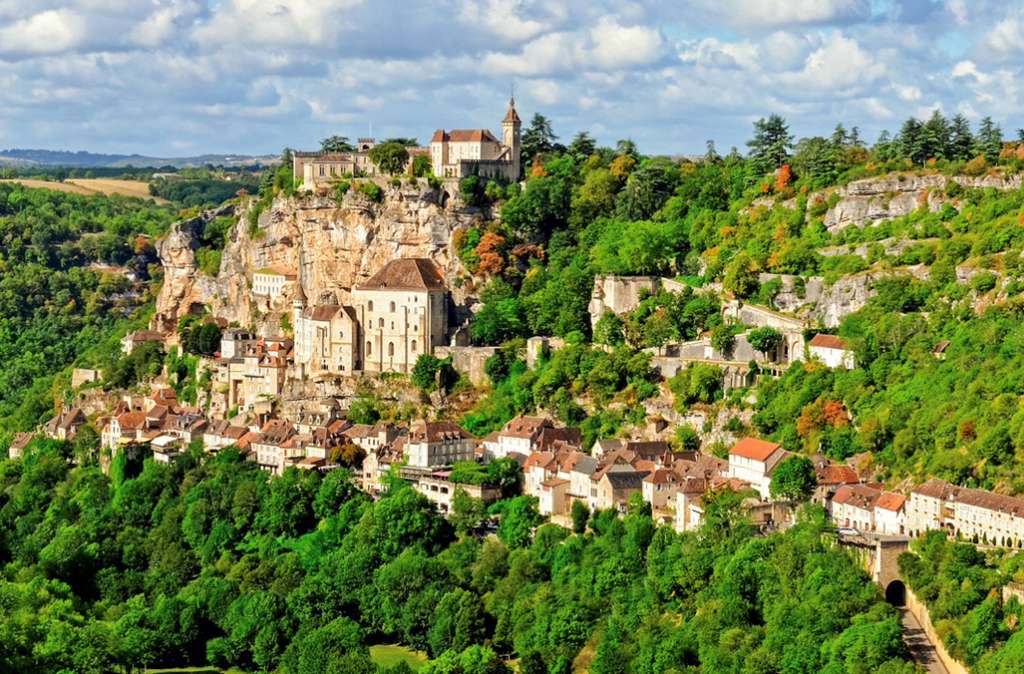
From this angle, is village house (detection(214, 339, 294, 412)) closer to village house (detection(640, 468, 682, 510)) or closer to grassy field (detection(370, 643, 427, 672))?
grassy field (detection(370, 643, 427, 672))

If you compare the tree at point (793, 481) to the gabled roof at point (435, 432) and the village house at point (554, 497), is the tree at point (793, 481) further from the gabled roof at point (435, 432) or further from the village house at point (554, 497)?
the gabled roof at point (435, 432)

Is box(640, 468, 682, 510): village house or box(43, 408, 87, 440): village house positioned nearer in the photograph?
box(640, 468, 682, 510): village house

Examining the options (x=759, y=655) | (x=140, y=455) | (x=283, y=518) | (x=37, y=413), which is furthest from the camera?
(x=37, y=413)

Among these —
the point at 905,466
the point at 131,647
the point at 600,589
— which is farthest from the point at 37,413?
the point at 905,466

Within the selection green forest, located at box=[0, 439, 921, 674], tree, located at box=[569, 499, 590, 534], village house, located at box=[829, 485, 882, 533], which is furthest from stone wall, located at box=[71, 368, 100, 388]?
village house, located at box=[829, 485, 882, 533]

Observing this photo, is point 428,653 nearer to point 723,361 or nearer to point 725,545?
point 725,545

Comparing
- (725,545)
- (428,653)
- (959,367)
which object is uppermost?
(959,367)

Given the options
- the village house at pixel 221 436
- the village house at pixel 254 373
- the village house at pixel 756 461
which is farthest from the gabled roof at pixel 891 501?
the village house at pixel 254 373
